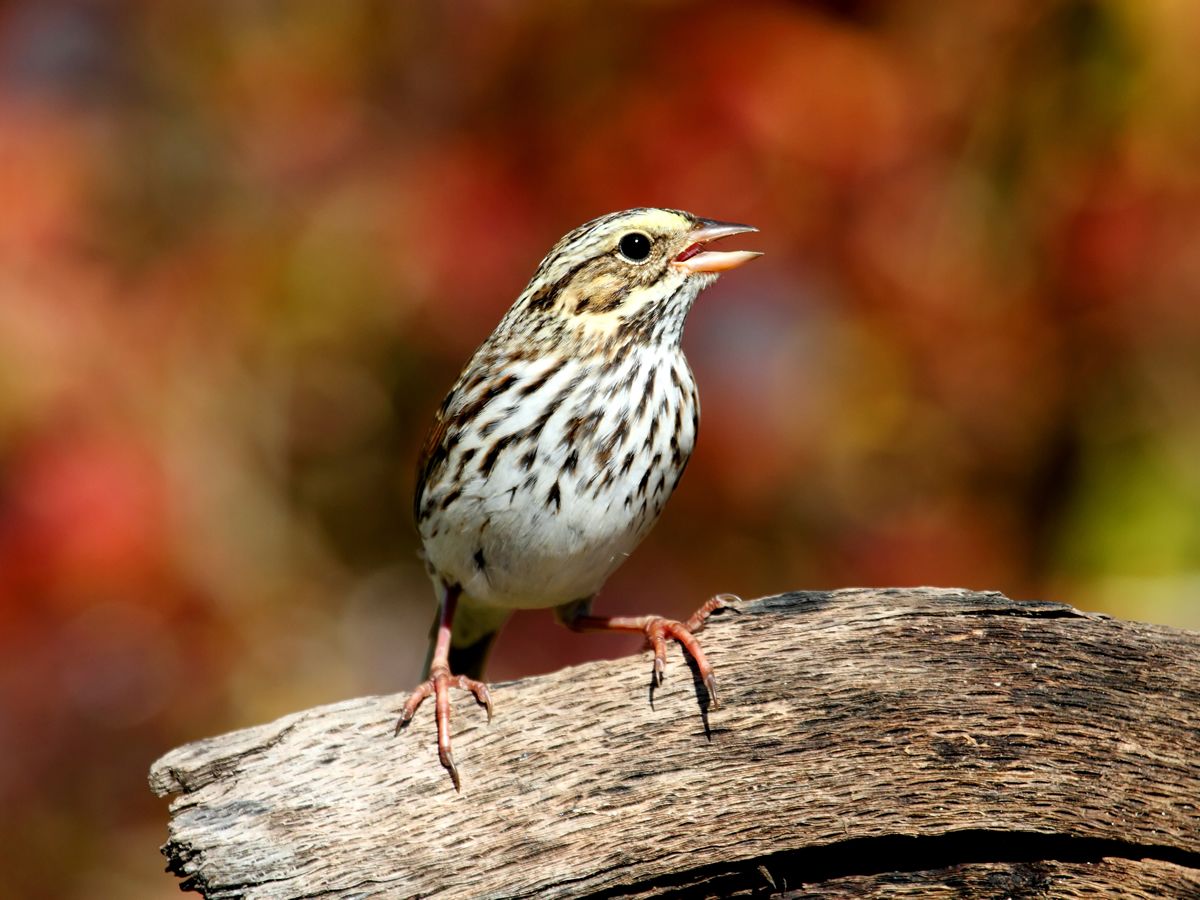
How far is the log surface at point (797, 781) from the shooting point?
438 cm

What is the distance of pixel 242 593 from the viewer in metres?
7.30

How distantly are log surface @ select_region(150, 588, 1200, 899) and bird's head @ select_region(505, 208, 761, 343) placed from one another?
116cm

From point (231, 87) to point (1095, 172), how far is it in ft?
14.4

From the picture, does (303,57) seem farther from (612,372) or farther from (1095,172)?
(1095,172)

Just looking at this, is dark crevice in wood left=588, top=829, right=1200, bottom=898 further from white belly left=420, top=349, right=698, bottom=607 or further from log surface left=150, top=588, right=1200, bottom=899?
white belly left=420, top=349, right=698, bottom=607

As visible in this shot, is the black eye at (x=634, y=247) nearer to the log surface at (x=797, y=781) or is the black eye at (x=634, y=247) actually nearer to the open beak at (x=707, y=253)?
the open beak at (x=707, y=253)

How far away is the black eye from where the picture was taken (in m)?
5.35

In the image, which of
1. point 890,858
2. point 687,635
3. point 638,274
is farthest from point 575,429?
point 890,858

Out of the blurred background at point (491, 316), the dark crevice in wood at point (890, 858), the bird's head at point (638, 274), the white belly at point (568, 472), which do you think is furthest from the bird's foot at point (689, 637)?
the blurred background at point (491, 316)

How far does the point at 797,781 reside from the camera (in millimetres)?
4547

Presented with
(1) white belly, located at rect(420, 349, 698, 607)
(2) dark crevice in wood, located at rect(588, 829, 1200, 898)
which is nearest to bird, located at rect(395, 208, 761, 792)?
(1) white belly, located at rect(420, 349, 698, 607)

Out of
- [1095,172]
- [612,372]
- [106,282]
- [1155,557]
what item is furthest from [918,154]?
[106,282]

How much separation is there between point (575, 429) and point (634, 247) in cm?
74

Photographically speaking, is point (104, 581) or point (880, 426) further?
point (880, 426)
